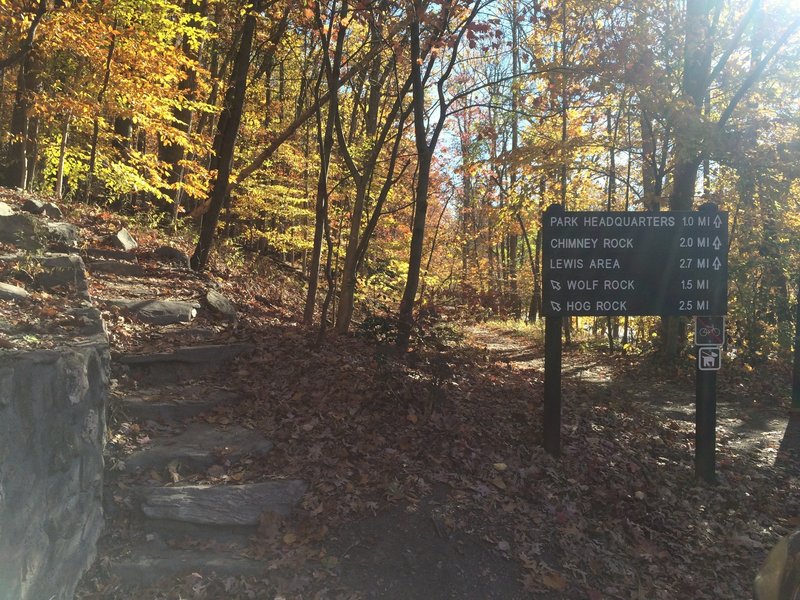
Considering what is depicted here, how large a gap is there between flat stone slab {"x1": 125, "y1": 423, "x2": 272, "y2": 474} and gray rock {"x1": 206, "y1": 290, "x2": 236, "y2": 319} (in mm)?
2987

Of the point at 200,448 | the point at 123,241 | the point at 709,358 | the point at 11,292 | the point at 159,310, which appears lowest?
the point at 200,448

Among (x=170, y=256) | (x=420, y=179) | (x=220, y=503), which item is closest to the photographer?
(x=220, y=503)

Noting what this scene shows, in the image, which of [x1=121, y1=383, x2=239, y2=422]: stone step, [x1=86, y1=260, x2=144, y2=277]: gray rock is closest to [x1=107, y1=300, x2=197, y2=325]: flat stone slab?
[x1=121, y1=383, x2=239, y2=422]: stone step

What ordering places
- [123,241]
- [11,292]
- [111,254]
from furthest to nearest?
[123,241] → [111,254] → [11,292]

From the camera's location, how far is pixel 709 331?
18.7 ft

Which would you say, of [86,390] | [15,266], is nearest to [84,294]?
[15,266]

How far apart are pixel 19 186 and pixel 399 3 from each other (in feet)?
34.0

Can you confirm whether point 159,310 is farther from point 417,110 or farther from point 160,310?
point 417,110

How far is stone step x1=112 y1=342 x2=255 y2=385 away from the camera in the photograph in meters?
5.88

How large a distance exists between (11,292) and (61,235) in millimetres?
3280

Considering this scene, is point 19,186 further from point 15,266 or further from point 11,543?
point 11,543

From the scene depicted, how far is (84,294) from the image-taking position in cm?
616

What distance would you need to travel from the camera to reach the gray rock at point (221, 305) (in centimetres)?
816

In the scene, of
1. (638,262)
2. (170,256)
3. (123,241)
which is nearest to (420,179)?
(638,262)
